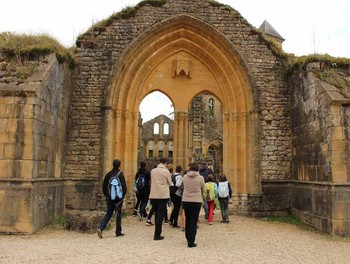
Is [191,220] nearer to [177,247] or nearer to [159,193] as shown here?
[177,247]

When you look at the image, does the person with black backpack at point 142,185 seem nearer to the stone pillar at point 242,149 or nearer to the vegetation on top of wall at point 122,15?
the stone pillar at point 242,149

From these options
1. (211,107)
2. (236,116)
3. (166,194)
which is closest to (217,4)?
(236,116)

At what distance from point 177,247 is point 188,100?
20.9ft

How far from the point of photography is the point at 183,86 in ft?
38.5

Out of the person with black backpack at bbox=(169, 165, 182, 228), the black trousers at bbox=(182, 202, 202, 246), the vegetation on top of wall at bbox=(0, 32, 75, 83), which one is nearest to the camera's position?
the black trousers at bbox=(182, 202, 202, 246)

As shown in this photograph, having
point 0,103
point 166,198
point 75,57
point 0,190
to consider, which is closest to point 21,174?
point 0,190

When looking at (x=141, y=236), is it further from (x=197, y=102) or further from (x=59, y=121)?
(x=197, y=102)

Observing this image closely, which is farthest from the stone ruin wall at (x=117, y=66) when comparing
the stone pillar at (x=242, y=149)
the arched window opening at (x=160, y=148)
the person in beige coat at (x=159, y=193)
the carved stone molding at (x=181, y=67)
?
the arched window opening at (x=160, y=148)

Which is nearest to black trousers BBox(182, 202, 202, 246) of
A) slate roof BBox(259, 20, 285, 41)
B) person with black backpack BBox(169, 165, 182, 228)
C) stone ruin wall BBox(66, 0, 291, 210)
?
person with black backpack BBox(169, 165, 182, 228)

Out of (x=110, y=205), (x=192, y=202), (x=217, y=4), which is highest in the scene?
(x=217, y=4)

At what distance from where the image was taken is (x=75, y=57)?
10.4 m

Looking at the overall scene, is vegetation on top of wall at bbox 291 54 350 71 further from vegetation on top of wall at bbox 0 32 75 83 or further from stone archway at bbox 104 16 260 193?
vegetation on top of wall at bbox 0 32 75 83

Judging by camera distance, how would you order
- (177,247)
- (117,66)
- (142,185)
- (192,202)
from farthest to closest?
1. (117,66)
2. (142,185)
3. (192,202)
4. (177,247)

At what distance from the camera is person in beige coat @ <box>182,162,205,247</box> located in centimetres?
620
